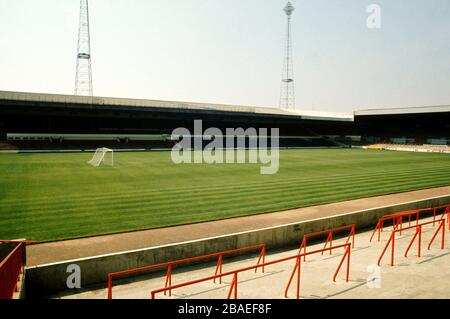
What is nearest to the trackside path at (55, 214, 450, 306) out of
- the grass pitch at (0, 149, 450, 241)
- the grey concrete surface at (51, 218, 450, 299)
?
the grey concrete surface at (51, 218, 450, 299)

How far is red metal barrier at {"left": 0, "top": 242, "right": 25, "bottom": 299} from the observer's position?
7.41 m

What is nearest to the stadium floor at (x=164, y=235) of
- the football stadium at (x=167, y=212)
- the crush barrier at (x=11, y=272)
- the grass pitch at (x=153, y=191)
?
the football stadium at (x=167, y=212)

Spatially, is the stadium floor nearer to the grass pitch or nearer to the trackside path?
the grass pitch

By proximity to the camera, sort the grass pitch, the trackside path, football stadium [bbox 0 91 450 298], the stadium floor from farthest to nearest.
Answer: the grass pitch → the stadium floor → football stadium [bbox 0 91 450 298] → the trackside path

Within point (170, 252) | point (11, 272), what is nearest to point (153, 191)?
point (170, 252)

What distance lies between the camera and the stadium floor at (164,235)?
11500 millimetres

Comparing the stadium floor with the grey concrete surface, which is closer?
the grey concrete surface

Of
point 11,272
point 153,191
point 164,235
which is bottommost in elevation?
point 164,235

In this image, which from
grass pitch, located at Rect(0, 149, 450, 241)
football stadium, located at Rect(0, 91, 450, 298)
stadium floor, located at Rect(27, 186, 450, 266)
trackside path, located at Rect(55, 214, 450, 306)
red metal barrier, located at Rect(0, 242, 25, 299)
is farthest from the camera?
grass pitch, located at Rect(0, 149, 450, 241)

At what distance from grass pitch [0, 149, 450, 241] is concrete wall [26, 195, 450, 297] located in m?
3.58

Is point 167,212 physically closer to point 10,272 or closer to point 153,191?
point 153,191

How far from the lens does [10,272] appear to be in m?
8.13

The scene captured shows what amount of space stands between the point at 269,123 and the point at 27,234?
2355 inches

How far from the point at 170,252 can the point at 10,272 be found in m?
4.48
